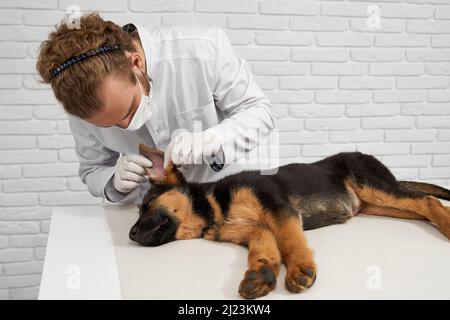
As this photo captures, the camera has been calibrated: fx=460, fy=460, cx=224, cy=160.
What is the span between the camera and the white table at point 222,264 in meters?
1.20

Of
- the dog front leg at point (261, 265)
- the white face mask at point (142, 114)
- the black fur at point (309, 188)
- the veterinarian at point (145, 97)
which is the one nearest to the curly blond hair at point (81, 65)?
the veterinarian at point (145, 97)

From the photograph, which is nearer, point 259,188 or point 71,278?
point 71,278

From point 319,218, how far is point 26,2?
2118 millimetres

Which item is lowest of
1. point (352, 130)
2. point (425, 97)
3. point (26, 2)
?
point (352, 130)

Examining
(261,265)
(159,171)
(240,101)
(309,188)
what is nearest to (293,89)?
(240,101)

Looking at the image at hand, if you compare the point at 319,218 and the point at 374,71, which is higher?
the point at 374,71

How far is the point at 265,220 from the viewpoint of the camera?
158 centimetres

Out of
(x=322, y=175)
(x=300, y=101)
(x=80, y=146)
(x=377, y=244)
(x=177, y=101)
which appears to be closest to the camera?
(x=377, y=244)

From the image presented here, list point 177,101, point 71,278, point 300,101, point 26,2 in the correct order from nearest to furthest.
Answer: point 71,278, point 177,101, point 26,2, point 300,101

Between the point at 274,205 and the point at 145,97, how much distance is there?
654 millimetres

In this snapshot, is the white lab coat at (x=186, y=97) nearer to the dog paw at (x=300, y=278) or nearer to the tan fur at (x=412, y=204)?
the tan fur at (x=412, y=204)

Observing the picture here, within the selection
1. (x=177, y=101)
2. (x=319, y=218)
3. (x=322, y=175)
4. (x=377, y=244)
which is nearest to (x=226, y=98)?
(x=177, y=101)

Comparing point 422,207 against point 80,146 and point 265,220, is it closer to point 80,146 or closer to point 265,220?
point 265,220

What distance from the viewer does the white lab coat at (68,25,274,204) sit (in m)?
1.89
